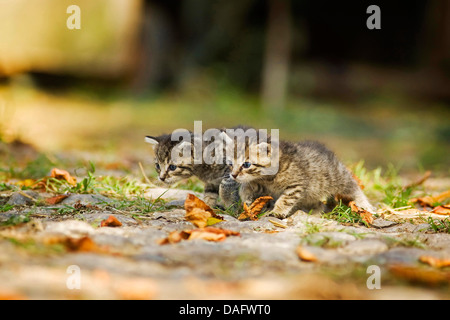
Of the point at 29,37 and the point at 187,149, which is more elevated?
the point at 29,37

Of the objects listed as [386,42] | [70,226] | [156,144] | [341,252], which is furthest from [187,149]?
[386,42]

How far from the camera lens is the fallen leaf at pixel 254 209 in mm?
3810

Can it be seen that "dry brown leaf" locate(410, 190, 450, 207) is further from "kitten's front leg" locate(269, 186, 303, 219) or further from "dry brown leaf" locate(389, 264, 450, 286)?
"dry brown leaf" locate(389, 264, 450, 286)

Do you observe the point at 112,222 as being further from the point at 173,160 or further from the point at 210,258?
the point at 173,160

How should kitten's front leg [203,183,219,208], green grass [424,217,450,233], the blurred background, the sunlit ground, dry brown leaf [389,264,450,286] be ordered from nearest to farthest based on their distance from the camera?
dry brown leaf [389,264,450,286], green grass [424,217,450,233], kitten's front leg [203,183,219,208], the sunlit ground, the blurred background

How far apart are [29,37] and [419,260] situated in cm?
867

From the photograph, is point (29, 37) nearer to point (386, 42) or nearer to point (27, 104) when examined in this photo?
point (27, 104)

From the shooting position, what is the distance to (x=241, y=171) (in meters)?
4.02

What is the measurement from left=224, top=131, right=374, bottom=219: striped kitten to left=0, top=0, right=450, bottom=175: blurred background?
295 centimetres

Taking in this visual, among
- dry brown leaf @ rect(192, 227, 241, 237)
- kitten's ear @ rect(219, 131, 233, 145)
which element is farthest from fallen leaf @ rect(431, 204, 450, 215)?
dry brown leaf @ rect(192, 227, 241, 237)

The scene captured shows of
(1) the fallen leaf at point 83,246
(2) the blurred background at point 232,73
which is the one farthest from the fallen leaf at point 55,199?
(2) the blurred background at point 232,73

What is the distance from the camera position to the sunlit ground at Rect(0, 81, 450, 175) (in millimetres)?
7484

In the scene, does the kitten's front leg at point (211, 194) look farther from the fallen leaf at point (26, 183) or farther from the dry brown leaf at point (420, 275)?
the dry brown leaf at point (420, 275)
